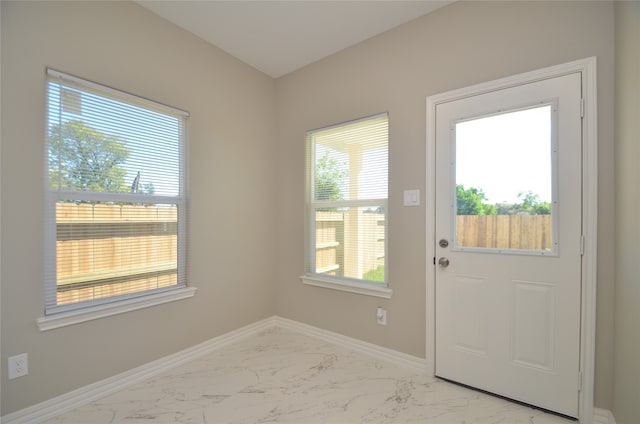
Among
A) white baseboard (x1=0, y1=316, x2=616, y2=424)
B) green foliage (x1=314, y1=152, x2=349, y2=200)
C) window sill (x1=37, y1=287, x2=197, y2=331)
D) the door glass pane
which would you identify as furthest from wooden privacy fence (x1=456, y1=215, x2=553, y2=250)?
window sill (x1=37, y1=287, x2=197, y2=331)

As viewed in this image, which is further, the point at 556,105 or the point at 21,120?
the point at 556,105

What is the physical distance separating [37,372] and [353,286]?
7.28 feet

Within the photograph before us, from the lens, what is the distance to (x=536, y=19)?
1.84 meters

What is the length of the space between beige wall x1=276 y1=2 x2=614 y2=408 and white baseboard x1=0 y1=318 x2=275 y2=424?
2.84 ft

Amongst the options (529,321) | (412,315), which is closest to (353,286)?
(412,315)

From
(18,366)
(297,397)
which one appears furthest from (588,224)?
Answer: (18,366)

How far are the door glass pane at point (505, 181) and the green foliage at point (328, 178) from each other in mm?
1079

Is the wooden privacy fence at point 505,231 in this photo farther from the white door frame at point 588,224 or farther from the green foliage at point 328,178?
the green foliage at point 328,178

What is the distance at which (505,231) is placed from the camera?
6.40ft

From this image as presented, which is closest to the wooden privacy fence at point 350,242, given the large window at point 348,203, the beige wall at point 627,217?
the large window at point 348,203

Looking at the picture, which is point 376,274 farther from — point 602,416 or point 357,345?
point 602,416

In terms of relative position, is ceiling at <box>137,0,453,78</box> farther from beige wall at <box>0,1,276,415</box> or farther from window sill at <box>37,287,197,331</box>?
window sill at <box>37,287,197,331</box>

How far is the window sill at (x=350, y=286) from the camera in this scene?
2482mm

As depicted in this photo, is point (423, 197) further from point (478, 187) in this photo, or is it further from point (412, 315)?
point (412, 315)
